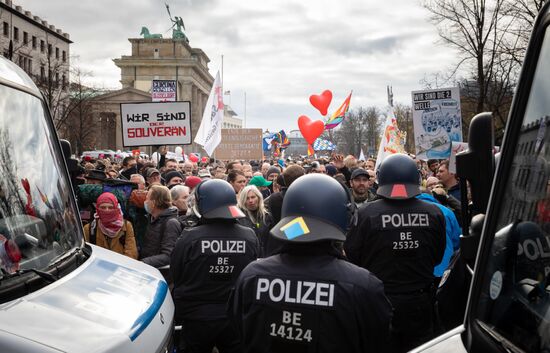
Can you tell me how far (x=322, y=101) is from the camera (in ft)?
87.5

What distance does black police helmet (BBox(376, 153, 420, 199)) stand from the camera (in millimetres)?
4824

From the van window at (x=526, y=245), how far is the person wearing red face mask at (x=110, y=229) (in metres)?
4.65

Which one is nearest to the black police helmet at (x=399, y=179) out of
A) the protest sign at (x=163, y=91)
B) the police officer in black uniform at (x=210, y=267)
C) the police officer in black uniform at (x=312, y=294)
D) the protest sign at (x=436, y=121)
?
the police officer in black uniform at (x=210, y=267)

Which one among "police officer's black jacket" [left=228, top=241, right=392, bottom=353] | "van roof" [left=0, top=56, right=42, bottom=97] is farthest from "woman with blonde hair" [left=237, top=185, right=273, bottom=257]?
"police officer's black jacket" [left=228, top=241, right=392, bottom=353]

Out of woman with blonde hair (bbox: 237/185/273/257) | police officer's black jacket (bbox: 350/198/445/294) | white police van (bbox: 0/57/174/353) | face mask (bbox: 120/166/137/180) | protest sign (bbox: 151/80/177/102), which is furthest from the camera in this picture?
protest sign (bbox: 151/80/177/102)

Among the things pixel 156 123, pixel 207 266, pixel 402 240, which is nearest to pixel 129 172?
pixel 156 123

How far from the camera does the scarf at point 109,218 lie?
605cm

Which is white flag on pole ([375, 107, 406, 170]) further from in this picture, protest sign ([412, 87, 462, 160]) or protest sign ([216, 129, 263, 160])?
protest sign ([216, 129, 263, 160])

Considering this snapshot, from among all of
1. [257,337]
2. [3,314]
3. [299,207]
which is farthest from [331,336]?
[3,314]

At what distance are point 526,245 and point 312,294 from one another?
1.08 m

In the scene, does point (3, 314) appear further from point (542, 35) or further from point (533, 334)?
point (542, 35)

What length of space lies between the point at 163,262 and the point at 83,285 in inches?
120

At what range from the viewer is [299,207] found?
9.29 ft

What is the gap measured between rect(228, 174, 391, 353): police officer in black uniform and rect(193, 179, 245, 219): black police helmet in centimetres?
162
